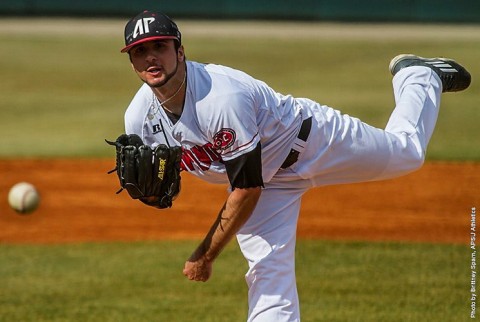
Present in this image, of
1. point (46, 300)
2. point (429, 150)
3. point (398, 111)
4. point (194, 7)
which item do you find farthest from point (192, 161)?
point (194, 7)

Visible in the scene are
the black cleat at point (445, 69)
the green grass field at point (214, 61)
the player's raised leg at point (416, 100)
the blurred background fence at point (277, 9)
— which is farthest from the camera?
the blurred background fence at point (277, 9)

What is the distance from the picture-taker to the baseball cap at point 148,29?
3.89 metres

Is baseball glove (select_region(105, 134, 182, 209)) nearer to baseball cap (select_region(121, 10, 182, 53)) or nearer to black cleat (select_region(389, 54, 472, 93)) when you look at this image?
baseball cap (select_region(121, 10, 182, 53))

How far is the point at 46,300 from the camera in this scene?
20.3 feet

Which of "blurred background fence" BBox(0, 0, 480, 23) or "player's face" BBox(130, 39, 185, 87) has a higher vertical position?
"player's face" BBox(130, 39, 185, 87)

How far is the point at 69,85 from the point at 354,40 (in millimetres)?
7881

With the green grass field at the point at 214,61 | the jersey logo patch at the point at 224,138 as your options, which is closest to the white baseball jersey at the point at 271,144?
the jersey logo patch at the point at 224,138

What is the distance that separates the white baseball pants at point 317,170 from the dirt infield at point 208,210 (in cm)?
295

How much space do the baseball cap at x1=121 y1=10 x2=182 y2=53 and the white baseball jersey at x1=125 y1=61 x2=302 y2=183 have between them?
238 mm

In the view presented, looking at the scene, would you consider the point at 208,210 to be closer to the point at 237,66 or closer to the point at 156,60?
the point at 156,60

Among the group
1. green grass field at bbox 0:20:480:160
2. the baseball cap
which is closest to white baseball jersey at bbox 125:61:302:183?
the baseball cap

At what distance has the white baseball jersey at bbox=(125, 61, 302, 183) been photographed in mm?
3922

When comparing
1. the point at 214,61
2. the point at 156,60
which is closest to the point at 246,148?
the point at 156,60

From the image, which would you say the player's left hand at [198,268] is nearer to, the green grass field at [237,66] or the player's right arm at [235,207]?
the player's right arm at [235,207]
